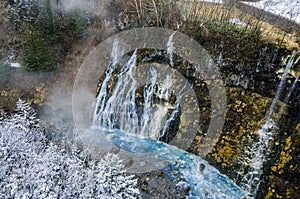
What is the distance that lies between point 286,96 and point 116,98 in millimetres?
10134

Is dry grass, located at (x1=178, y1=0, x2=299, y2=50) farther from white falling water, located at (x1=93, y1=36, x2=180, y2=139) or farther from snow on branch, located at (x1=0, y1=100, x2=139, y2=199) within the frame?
snow on branch, located at (x1=0, y1=100, x2=139, y2=199)

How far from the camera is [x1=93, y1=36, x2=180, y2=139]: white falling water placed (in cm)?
1519

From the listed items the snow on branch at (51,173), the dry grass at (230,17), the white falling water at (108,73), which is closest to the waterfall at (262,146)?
the dry grass at (230,17)

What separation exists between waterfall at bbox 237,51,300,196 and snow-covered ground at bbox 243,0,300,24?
16.9 ft

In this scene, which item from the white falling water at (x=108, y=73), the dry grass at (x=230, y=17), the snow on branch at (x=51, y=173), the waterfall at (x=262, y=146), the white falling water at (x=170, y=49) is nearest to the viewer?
the snow on branch at (x=51, y=173)

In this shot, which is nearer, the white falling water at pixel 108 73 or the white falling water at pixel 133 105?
the white falling water at pixel 133 105

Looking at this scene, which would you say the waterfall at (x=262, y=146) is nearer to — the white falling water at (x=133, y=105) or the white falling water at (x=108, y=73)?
the white falling water at (x=133, y=105)

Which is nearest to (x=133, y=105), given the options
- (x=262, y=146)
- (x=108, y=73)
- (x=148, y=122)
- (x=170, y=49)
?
(x=148, y=122)

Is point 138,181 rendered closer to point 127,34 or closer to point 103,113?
point 103,113

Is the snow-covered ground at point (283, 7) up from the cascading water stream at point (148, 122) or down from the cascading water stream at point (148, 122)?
up

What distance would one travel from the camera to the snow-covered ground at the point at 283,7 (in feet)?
50.8

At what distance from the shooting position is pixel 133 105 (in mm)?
15922

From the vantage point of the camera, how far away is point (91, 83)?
18.3 metres

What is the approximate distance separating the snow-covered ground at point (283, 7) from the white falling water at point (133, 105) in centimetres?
776
